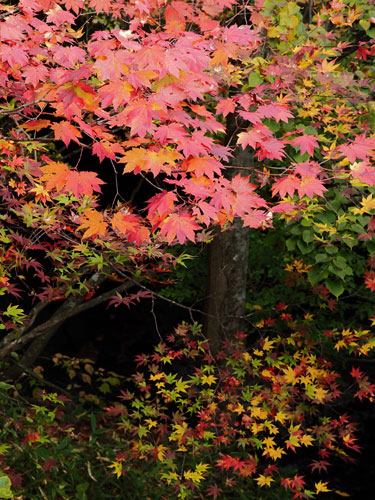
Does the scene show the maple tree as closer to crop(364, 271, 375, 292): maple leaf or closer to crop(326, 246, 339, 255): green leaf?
crop(326, 246, 339, 255): green leaf

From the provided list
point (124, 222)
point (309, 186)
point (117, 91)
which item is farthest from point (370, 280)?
point (117, 91)

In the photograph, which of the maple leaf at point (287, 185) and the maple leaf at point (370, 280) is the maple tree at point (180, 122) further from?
the maple leaf at point (370, 280)

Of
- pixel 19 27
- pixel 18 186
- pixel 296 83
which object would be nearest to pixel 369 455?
pixel 296 83

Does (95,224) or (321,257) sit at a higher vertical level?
(95,224)

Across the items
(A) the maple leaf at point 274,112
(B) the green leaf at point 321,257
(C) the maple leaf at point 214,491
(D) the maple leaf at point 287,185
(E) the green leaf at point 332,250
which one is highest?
(A) the maple leaf at point 274,112

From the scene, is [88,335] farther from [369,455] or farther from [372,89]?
[372,89]

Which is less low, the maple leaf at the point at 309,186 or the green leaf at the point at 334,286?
the maple leaf at the point at 309,186

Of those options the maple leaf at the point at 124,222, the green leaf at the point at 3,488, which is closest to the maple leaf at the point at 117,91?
the maple leaf at the point at 124,222

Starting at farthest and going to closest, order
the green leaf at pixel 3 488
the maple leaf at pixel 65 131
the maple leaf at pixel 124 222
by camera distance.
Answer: the maple leaf at pixel 124 222 < the maple leaf at pixel 65 131 < the green leaf at pixel 3 488

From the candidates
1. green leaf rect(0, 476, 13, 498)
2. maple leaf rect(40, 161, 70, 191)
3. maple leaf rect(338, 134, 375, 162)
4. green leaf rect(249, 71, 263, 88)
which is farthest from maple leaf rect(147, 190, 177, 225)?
green leaf rect(249, 71, 263, 88)

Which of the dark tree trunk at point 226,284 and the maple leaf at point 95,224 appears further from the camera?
the dark tree trunk at point 226,284

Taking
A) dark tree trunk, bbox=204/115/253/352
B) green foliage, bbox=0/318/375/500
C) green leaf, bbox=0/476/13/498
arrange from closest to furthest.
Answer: green leaf, bbox=0/476/13/498, green foliage, bbox=0/318/375/500, dark tree trunk, bbox=204/115/253/352

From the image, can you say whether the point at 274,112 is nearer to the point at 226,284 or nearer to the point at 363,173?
the point at 363,173

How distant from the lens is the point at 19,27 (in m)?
2.90
